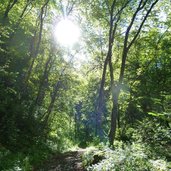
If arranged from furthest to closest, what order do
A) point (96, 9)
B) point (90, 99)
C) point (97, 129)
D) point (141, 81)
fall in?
point (90, 99) < point (141, 81) < point (97, 129) < point (96, 9)

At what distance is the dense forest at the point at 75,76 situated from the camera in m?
12.0

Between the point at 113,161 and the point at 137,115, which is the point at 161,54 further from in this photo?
the point at 113,161

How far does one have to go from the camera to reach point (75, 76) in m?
24.8

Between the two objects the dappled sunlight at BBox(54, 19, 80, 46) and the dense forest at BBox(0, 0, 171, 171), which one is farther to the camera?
the dappled sunlight at BBox(54, 19, 80, 46)

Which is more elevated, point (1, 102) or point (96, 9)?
point (96, 9)

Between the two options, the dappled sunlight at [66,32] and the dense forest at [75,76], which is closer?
the dense forest at [75,76]

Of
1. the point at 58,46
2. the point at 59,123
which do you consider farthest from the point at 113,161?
the point at 59,123

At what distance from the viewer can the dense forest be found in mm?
12023

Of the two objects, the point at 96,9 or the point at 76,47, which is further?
the point at 76,47

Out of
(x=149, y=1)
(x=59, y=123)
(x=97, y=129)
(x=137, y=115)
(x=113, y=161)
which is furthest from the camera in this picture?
(x=137, y=115)

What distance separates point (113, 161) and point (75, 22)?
17.5 meters

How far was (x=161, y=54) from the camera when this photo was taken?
19.7 meters

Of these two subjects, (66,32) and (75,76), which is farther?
(75,76)

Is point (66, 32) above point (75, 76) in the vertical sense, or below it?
above
